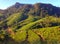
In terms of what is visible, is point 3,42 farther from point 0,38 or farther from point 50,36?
point 50,36

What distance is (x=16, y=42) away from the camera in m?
162

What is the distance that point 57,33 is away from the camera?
587ft

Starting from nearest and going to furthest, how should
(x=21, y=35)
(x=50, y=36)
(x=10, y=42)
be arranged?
(x=10, y=42), (x=50, y=36), (x=21, y=35)

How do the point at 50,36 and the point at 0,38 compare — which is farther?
the point at 50,36

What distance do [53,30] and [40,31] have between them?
568 inches

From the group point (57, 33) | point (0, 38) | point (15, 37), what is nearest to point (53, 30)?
point (57, 33)

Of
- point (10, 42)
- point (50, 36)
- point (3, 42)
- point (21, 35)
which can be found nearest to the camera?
point (3, 42)

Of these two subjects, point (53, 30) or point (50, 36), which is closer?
point (50, 36)

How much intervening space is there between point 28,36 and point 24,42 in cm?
1970

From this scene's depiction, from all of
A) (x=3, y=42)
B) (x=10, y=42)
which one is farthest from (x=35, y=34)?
(x=3, y=42)

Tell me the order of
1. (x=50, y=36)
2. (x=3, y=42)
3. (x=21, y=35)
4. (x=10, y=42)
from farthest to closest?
(x=21, y=35) → (x=50, y=36) → (x=10, y=42) → (x=3, y=42)

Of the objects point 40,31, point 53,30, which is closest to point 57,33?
point 53,30

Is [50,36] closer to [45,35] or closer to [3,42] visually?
[45,35]

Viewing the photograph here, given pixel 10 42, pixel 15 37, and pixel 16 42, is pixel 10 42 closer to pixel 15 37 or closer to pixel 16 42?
pixel 16 42
